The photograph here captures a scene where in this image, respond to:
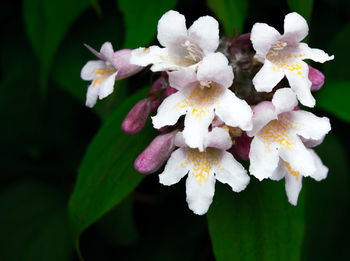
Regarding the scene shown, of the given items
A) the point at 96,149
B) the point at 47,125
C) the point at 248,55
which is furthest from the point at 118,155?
the point at 47,125

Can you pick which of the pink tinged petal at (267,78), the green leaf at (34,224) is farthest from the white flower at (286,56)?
the green leaf at (34,224)

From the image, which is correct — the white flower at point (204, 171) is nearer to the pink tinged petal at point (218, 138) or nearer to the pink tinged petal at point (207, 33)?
the pink tinged petal at point (218, 138)

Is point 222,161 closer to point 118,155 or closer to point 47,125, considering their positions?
point 118,155

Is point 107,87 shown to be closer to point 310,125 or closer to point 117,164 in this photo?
point 117,164

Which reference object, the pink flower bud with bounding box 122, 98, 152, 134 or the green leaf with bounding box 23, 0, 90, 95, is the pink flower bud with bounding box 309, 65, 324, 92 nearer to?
the pink flower bud with bounding box 122, 98, 152, 134

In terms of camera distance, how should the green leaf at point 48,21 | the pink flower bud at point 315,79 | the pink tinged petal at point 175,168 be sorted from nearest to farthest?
the pink tinged petal at point 175,168 → the pink flower bud at point 315,79 → the green leaf at point 48,21

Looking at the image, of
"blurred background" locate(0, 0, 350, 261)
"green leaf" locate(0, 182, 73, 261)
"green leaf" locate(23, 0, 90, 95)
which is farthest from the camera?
"green leaf" locate(0, 182, 73, 261)

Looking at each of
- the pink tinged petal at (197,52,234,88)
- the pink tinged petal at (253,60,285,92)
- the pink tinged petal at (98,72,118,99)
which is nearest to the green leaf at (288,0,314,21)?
the pink tinged petal at (253,60,285,92)
